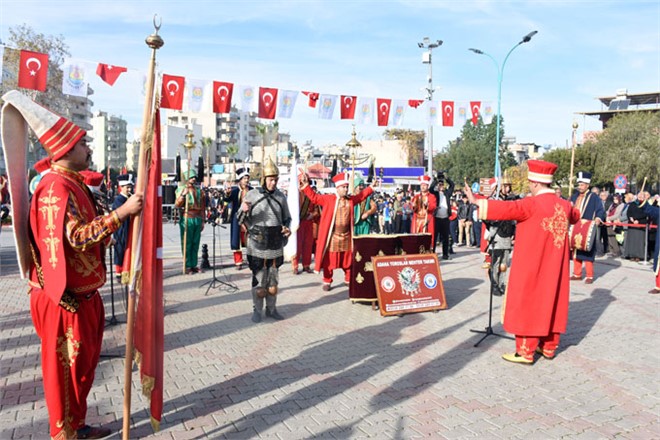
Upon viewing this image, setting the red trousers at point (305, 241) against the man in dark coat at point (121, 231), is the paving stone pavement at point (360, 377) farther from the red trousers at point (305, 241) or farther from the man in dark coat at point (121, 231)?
the red trousers at point (305, 241)

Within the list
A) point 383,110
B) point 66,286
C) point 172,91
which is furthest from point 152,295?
point 383,110

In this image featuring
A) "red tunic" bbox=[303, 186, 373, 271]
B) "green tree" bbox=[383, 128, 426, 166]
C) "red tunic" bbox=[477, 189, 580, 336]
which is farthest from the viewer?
"green tree" bbox=[383, 128, 426, 166]

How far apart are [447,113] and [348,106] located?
3303 millimetres

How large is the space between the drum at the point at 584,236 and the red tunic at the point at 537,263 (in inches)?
220

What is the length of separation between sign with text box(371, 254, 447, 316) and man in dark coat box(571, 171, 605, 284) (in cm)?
460

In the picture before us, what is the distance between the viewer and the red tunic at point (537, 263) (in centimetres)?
586

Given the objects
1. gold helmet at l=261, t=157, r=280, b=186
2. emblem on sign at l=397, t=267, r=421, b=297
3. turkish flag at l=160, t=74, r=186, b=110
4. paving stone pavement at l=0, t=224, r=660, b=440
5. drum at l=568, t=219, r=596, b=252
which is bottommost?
paving stone pavement at l=0, t=224, r=660, b=440

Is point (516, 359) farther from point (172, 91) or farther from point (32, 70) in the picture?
point (32, 70)

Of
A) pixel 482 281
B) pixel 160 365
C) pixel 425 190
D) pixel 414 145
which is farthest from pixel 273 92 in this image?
pixel 414 145

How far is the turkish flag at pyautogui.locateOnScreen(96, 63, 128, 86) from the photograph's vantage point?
11.8m

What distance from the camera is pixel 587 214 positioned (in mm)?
11789

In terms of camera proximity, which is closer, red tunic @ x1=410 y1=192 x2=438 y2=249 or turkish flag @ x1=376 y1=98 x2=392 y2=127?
red tunic @ x1=410 y1=192 x2=438 y2=249

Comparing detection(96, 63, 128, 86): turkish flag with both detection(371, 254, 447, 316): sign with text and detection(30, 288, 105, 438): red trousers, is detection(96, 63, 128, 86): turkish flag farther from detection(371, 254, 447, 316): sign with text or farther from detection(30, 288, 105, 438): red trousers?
detection(30, 288, 105, 438): red trousers

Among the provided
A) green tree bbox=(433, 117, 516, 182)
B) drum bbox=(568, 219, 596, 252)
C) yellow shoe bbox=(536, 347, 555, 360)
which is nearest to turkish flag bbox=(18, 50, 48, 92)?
A: yellow shoe bbox=(536, 347, 555, 360)
